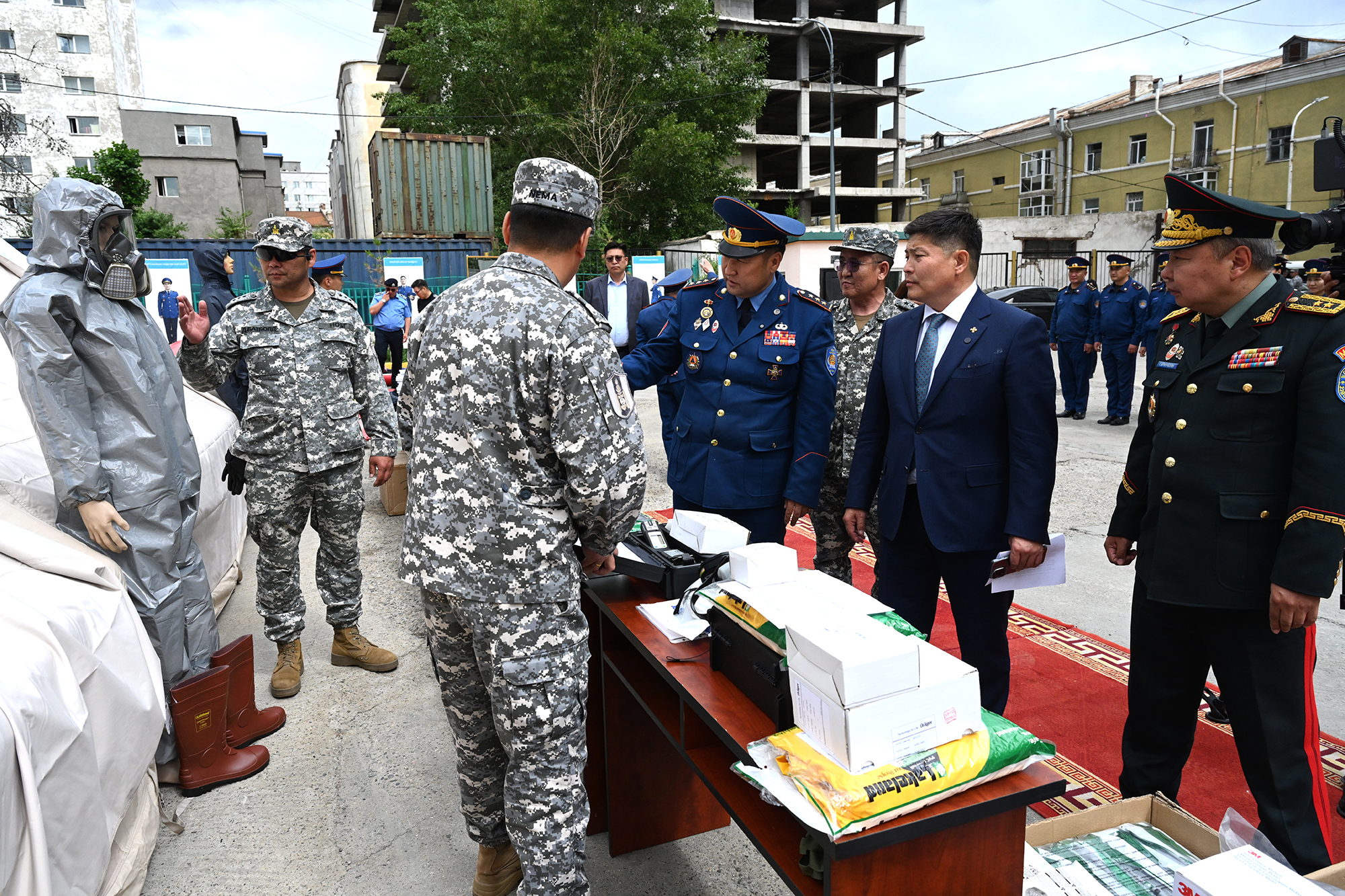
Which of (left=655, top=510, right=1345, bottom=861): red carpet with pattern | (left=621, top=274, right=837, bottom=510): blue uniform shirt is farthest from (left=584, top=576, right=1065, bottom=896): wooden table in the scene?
(left=655, top=510, right=1345, bottom=861): red carpet with pattern

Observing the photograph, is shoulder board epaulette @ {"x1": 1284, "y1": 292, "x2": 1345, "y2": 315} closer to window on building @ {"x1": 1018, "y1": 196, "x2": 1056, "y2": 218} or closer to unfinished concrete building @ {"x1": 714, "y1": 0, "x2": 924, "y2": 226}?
unfinished concrete building @ {"x1": 714, "y1": 0, "x2": 924, "y2": 226}

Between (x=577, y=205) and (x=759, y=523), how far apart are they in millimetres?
1605

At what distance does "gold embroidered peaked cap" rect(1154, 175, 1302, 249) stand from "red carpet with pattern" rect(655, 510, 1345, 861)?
5.83 feet

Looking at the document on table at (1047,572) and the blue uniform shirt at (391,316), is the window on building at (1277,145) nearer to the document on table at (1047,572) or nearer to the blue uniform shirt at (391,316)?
the blue uniform shirt at (391,316)

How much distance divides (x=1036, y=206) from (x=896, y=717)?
40036 mm

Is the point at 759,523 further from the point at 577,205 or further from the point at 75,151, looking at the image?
the point at 75,151

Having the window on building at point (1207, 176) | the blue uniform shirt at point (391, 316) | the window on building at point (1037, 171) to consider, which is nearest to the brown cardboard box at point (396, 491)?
the blue uniform shirt at point (391, 316)

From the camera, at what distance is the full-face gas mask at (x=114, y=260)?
9.36 feet

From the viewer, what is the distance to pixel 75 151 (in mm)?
41375

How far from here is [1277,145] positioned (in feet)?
90.3

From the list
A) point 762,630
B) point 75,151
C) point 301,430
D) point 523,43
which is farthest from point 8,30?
point 762,630

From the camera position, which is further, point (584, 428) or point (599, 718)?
point (599, 718)

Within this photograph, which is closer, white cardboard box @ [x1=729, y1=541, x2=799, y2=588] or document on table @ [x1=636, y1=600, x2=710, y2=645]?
white cardboard box @ [x1=729, y1=541, x2=799, y2=588]

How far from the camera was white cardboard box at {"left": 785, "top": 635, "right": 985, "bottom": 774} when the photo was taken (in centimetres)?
135
